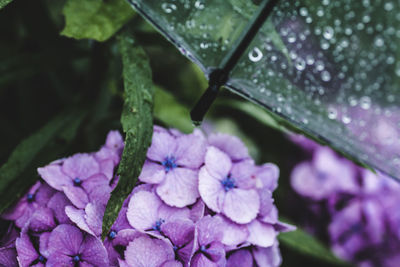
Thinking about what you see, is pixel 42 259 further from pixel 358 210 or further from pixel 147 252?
pixel 358 210

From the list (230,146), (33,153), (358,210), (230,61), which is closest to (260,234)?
(230,146)

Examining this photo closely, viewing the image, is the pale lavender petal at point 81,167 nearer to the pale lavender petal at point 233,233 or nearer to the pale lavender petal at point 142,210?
the pale lavender petal at point 142,210

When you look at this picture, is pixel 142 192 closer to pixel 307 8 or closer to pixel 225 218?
pixel 225 218

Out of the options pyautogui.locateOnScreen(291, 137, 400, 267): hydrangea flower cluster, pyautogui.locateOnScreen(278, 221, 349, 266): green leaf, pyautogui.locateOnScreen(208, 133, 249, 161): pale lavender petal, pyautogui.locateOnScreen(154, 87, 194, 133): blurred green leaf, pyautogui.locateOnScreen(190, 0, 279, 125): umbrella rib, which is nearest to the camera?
pyautogui.locateOnScreen(190, 0, 279, 125): umbrella rib

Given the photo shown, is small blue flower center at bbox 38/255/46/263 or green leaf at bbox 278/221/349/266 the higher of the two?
small blue flower center at bbox 38/255/46/263

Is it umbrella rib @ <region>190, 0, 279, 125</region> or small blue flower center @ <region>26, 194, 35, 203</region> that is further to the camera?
small blue flower center @ <region>26, 194, 35, 203</region>

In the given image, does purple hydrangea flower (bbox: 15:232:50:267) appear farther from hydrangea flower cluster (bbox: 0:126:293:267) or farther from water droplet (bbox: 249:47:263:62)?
water droplet (bbox: 249:47:263:62)

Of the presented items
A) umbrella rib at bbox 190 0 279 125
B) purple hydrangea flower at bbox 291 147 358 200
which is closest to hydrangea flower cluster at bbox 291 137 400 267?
purple hydrangea flower at bbox 291 147 358 200

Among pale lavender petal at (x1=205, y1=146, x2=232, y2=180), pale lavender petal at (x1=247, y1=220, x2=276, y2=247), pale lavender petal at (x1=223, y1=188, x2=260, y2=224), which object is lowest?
pale lavender petal at (x1=247, y1=220, x2=276, y2=247)

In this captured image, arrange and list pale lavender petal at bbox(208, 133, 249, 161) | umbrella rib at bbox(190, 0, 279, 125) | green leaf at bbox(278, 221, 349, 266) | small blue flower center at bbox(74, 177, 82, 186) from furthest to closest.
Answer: green leaf at bbox(278, 221, 349, 266) → pale lavender petal at bbox(208, 133, 249, 161) → small blue flower center at bbox(74, 177, 82, 186) → umbrella rib at bbox(190, 0, 279, 125)
